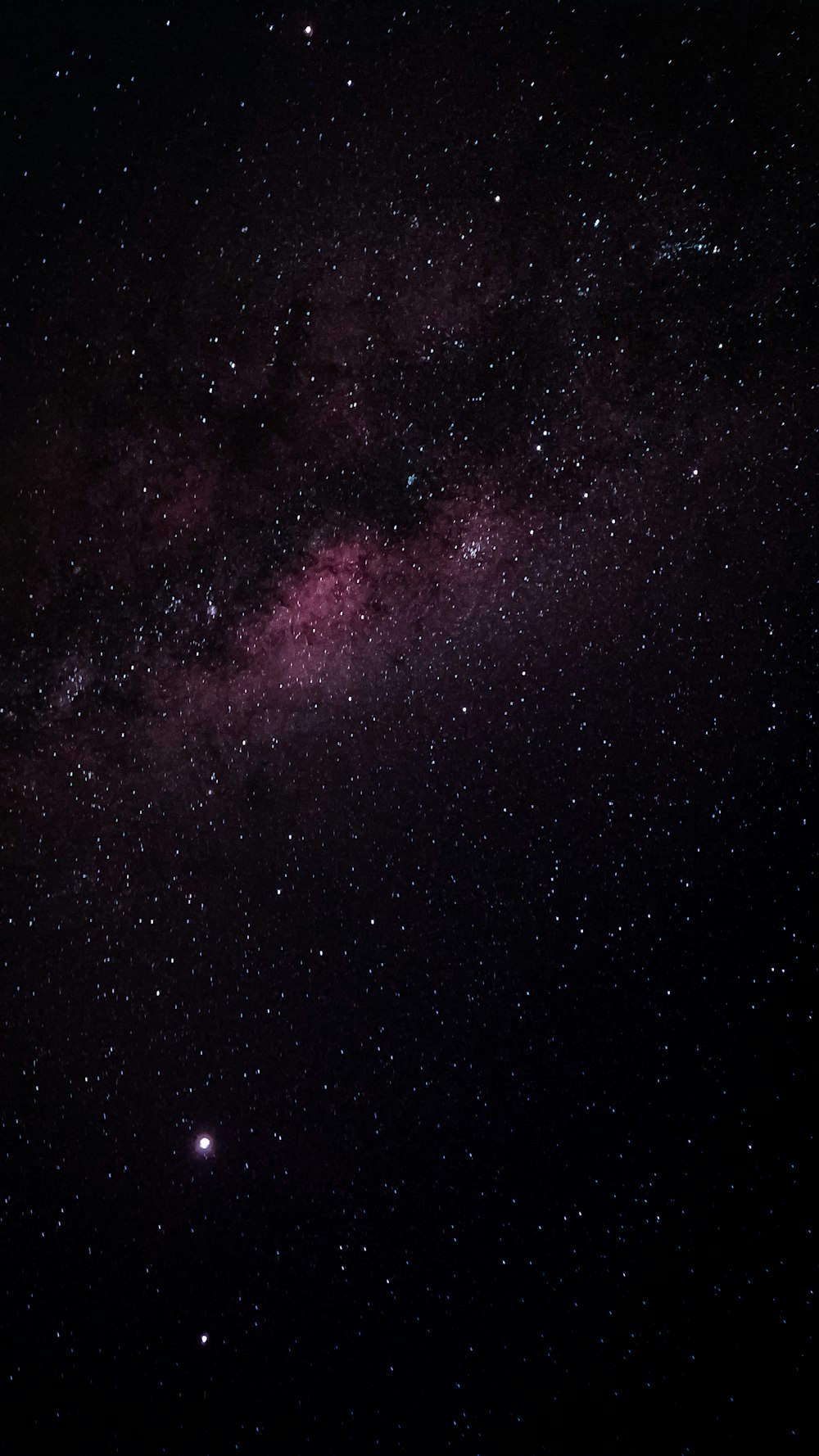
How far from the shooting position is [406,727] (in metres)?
1.59

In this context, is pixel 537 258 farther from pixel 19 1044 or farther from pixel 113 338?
pixel 19 1044

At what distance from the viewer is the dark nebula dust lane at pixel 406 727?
148 centimetres

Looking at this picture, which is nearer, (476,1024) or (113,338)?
(113,338)

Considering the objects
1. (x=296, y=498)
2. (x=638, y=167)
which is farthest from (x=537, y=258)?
(x=296, y=498)

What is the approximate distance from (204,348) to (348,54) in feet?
2.09

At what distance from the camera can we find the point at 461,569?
157cm

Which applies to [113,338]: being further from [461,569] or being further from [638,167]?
[638,167]

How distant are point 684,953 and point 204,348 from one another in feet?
5.40

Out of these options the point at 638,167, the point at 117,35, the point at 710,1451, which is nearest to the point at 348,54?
the point at 117,35

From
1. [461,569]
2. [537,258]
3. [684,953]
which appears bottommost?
[684,953]

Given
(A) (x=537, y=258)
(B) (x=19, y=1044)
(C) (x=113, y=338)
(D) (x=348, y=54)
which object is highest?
(D) (x=348, y=54)

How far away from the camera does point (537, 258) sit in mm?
1480

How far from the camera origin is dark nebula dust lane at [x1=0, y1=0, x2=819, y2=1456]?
4.84ft

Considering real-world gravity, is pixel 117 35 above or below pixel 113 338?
above
